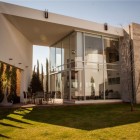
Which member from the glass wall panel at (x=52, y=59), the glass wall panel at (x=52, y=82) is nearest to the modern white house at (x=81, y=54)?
the glass wall panel at (x=52, y=82)

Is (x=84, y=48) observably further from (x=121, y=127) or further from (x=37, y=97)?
(x=121, y=127)

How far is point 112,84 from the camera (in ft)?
56.1

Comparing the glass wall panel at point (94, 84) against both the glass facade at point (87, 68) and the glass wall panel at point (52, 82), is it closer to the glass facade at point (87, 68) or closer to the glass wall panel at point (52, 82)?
the glass facade at point (87, 68)

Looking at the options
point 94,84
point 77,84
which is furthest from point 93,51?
point 77,84

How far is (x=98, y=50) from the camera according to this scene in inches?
664

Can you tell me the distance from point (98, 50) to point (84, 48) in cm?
148

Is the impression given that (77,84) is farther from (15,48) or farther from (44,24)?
(15,48)

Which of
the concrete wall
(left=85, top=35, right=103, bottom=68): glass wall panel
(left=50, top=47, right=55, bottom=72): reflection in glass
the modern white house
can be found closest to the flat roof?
the modern white house

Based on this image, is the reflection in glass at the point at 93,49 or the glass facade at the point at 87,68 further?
the reflection in glass at the point at 93,49

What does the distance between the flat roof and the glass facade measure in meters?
0.76

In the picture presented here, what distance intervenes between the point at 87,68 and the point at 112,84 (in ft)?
9.44

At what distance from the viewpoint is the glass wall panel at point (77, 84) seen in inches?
605

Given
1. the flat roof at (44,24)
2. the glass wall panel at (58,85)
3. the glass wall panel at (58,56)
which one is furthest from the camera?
the glass wall panel at (58,56)

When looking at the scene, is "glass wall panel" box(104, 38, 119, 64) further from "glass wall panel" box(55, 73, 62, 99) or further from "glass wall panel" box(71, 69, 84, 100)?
"glass wall panel" box(55, 73, 62, 99)
